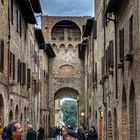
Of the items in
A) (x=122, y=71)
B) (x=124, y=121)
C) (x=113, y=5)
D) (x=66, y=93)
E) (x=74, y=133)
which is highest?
(x=113, y=5)

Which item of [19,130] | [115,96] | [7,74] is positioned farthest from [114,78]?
[19,130]

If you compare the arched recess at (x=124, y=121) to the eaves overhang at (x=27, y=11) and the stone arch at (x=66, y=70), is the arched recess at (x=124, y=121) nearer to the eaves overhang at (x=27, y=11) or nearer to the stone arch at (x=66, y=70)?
the eaves overhang at (x=27, y=11)

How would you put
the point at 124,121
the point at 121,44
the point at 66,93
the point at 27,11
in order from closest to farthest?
the point at 121,44 < the point at 124,121 < the point at 27,11 < the point at 66,93

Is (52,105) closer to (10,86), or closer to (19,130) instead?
(10,86)

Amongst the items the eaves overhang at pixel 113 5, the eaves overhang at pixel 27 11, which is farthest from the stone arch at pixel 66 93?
the eaves overhang at pixel 113 5

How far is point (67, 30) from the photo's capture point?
63.5 m

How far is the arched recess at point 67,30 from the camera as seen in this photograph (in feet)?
206

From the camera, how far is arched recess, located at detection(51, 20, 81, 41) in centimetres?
6294

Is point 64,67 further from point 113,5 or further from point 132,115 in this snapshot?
point 132,115

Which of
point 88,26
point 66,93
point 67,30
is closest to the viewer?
point 88,26

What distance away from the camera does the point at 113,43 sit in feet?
84.6

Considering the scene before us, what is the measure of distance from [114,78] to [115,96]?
2.78 ft

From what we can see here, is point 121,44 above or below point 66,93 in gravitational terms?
below

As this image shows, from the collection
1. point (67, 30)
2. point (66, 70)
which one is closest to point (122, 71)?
point (66, 70)
